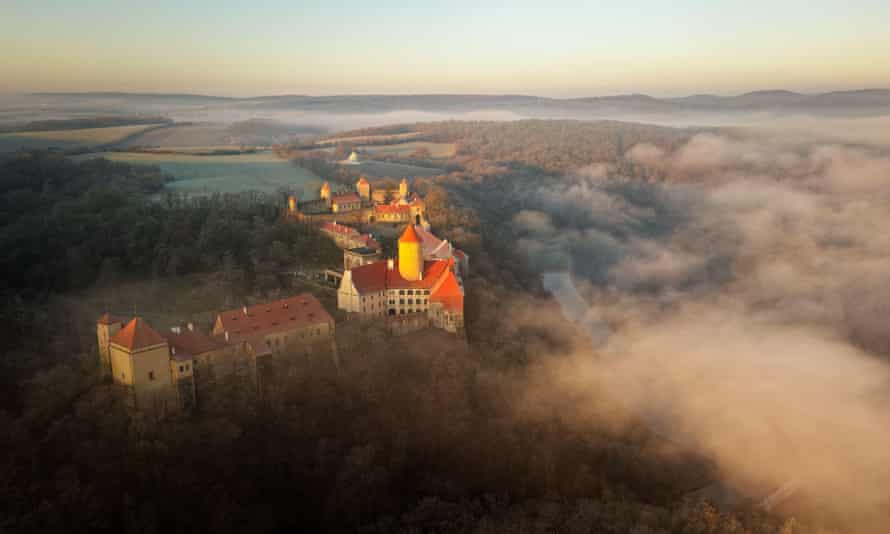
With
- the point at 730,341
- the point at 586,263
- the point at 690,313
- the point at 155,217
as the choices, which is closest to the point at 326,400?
the point at 155,217

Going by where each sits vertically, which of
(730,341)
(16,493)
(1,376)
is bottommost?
(730,341)

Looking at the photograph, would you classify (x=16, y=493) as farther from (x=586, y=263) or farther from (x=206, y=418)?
(x=586, y=263)

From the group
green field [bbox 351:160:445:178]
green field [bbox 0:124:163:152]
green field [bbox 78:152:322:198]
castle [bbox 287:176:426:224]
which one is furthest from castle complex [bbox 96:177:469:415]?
green field [bbox 351:160:445:178]

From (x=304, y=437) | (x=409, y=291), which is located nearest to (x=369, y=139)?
(x=409, y=291)

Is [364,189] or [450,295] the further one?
[364,189]

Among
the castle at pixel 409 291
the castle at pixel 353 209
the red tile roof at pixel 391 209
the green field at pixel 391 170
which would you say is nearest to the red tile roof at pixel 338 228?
the castle at pixel 353 209

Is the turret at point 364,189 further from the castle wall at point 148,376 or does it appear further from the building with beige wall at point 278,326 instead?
the castle wall at point 148,376

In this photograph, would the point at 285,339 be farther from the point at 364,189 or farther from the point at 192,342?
the point at 364,189

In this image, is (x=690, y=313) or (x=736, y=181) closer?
(x=690, y=313)

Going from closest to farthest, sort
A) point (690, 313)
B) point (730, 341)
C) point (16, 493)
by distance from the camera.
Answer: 1. point (16, 493)
2. point (730, 341)
3. point (690, 313)
